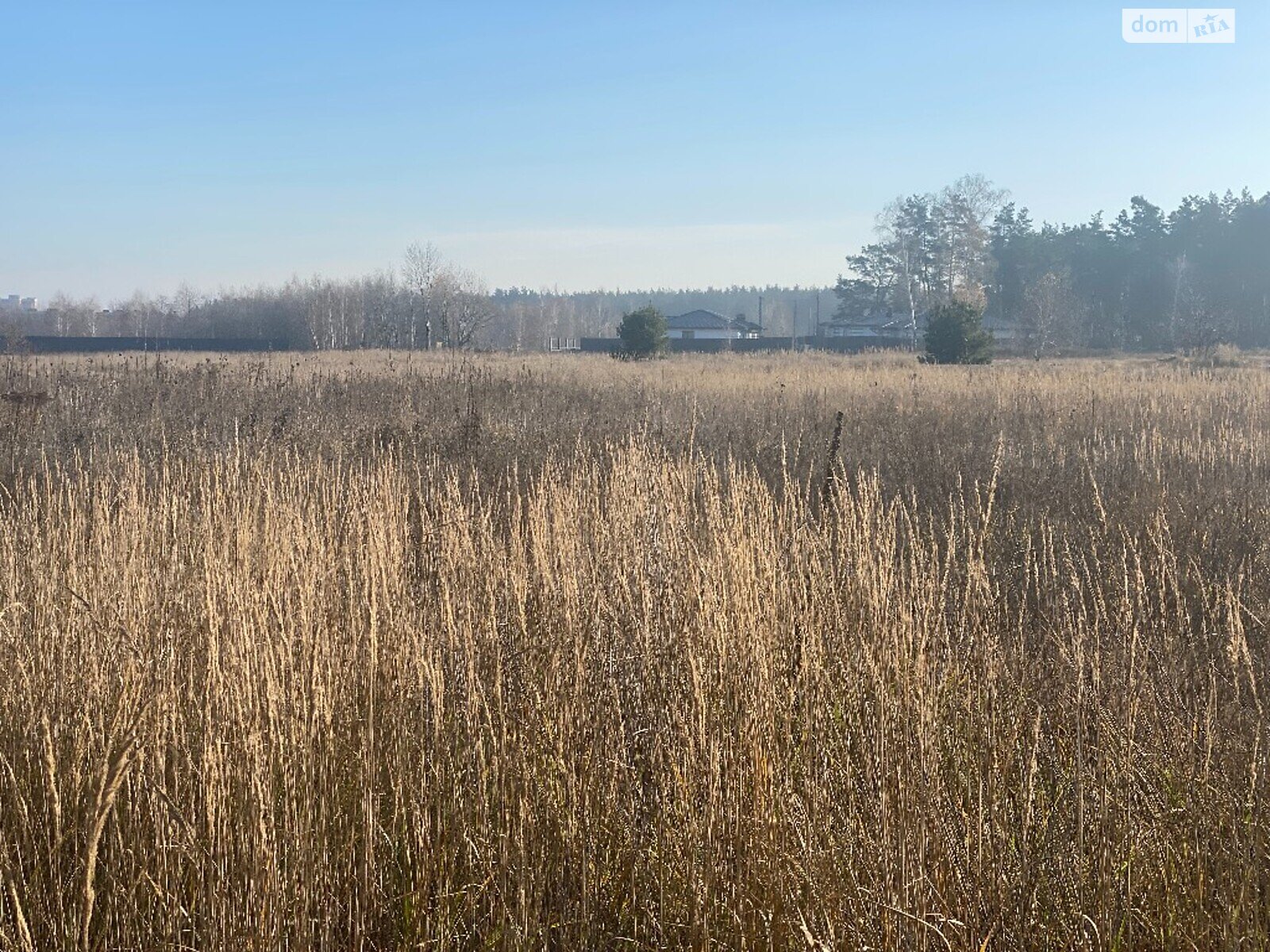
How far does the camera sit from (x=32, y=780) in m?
2.96

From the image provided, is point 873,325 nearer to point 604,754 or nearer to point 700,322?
point 700,322

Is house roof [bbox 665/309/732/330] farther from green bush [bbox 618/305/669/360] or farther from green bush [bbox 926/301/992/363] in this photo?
green bush [bbox 926/301/992/363]

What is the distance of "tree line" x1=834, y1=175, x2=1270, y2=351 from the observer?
4894cm

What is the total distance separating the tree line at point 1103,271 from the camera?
48.9 meters

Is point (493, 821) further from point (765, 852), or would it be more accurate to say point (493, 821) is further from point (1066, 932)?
point (1066, 932)

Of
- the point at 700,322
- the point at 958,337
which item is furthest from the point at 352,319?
the point at 958,337

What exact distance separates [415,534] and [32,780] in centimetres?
336

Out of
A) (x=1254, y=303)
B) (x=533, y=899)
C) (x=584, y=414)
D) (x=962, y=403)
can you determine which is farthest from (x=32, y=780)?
(x=1254, y=303)

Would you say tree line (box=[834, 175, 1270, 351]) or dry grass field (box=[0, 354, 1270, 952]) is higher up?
tree line (box=[834, 175, 1270, 351])

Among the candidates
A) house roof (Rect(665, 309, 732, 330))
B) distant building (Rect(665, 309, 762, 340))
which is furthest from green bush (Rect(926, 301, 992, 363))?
house roof (Rect(665, 309, 732, 330))

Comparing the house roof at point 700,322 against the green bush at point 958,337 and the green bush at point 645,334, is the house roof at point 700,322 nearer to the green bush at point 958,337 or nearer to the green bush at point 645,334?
the green bush at point 645,334

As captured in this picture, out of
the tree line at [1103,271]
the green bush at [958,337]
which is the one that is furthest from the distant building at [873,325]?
the green bush at [958,337]

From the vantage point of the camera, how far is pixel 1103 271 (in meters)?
55.3

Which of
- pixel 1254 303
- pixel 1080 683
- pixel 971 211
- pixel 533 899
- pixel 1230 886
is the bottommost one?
pixel 533 899
